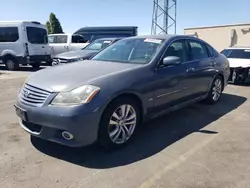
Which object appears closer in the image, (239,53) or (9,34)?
→ (239,53)

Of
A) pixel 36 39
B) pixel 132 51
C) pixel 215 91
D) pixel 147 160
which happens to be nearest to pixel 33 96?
pixel 147 160

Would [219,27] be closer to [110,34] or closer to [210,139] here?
[110,34]

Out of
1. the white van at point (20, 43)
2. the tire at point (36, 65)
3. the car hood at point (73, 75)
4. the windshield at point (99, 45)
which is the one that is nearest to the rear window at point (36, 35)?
the white van at point (20, 43)

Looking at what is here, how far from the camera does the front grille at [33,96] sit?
128 inches

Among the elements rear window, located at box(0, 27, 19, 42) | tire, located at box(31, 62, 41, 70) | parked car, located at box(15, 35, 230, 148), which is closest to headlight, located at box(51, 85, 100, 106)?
parked car, located at box(15, 35, 230, 148)

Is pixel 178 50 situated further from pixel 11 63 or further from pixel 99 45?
pixel 11 63

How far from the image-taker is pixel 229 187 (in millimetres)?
2748

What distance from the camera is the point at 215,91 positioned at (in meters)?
5.90

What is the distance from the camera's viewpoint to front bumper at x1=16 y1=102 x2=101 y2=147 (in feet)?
10.0

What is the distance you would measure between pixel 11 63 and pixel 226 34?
17317mm

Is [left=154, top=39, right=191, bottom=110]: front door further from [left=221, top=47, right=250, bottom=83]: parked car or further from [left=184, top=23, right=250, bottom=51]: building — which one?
[left=184, top=23, right=250, bottom=51]: building

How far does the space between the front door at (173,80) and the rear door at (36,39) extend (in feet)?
32.6

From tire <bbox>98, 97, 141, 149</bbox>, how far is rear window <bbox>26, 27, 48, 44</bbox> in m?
10.7

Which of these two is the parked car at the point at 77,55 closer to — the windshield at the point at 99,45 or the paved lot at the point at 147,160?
the windshield at the point at 99,45
